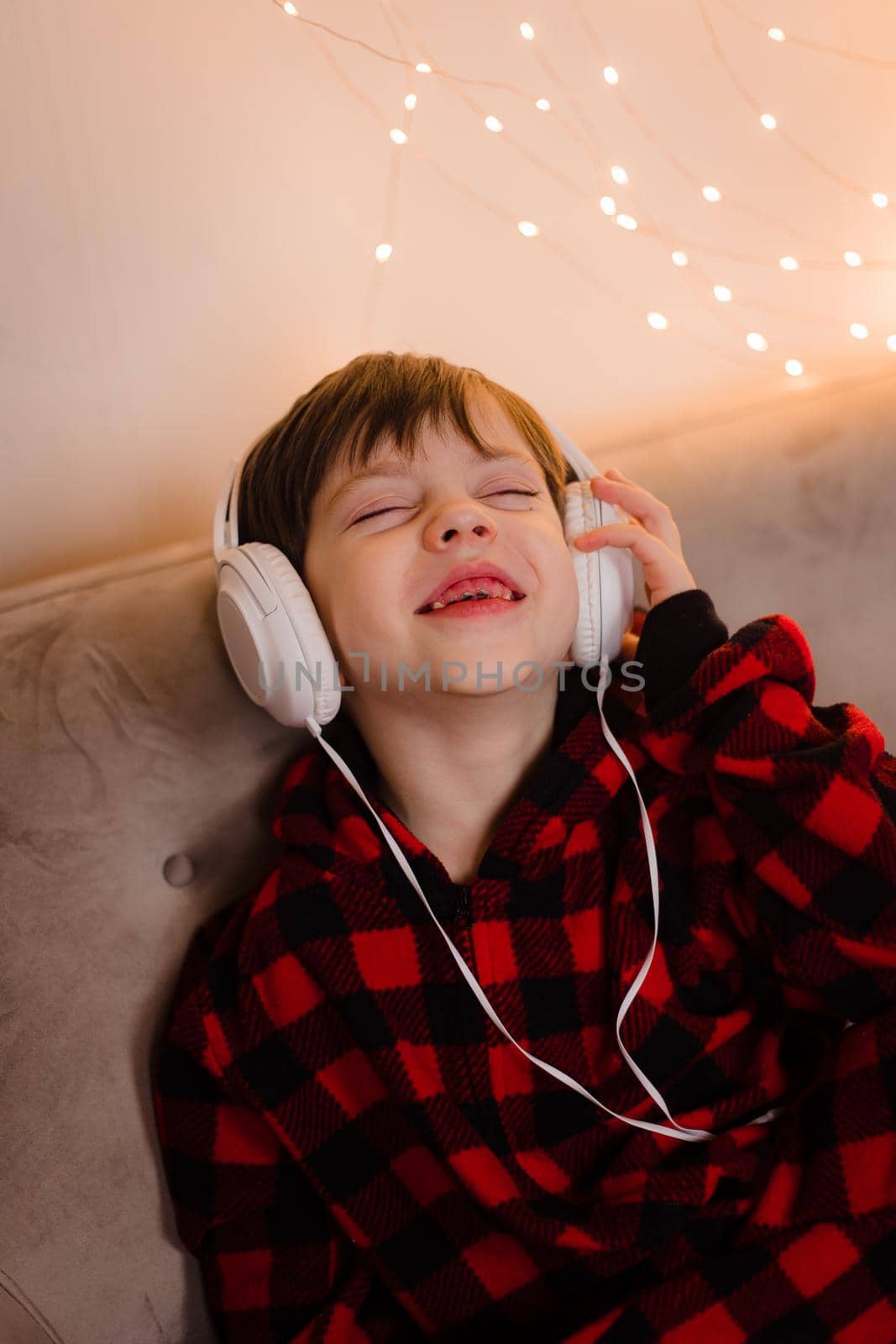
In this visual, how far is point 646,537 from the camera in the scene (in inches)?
37.5

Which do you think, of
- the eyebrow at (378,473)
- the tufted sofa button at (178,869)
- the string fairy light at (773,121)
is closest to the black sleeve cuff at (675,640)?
the eyebrow at (378,473)

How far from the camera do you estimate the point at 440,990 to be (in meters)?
0.89

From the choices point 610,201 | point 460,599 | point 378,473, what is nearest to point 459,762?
point 460,599

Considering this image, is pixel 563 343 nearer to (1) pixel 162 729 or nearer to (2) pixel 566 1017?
(1) pixel 162 729

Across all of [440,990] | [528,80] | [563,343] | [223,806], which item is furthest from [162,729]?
[528,80]

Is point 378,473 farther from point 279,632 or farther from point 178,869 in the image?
point 178,869

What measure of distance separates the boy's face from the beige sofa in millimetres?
165

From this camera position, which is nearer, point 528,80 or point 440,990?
point 440,990

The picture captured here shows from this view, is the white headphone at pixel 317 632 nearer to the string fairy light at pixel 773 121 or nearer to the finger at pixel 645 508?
the finger at pixel 645 508

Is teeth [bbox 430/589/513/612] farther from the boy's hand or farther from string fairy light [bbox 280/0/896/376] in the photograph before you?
string fairy light [bbox 280/0/896/376]

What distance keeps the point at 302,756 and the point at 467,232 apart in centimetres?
71

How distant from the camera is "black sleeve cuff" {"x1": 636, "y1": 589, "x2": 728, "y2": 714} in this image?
3.04 ft

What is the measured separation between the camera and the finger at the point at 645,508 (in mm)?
960

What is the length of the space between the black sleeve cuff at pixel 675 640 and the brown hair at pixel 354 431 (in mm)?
150
